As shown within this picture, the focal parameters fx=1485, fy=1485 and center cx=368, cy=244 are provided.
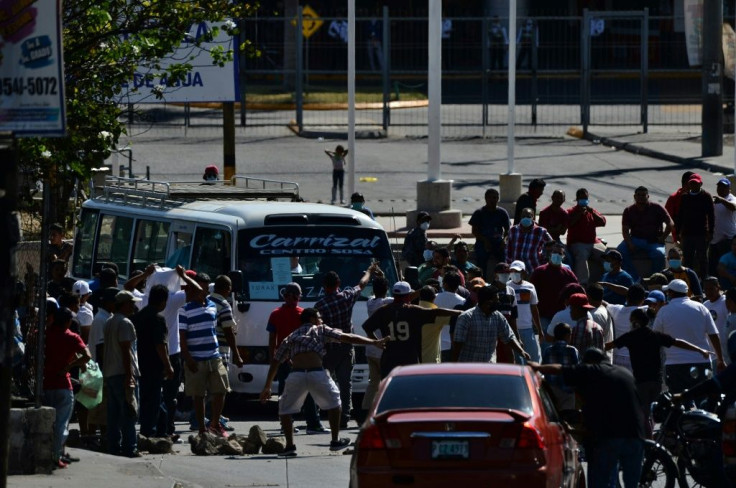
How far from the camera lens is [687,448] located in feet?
39.4

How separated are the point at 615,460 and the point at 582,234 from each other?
32.1 ft

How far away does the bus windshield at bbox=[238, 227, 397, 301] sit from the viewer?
1698 centimetres

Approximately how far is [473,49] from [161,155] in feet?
37.5

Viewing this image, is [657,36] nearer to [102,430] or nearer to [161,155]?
[161,155]

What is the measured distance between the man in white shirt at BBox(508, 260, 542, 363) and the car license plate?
659 cm

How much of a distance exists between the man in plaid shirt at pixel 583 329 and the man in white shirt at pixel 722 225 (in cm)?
685

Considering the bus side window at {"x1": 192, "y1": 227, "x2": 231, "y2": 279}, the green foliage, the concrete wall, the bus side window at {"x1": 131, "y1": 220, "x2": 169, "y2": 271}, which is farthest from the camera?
the bus side window at {"x1": 131, "y1": 220, "x2": 169, "y2": 271}

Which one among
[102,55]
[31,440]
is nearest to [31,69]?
[31,440]

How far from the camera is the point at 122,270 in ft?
63.3

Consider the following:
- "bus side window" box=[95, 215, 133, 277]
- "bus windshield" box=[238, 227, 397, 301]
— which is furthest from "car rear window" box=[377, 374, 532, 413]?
"bus side window" box=[95, 215, 133, 277]

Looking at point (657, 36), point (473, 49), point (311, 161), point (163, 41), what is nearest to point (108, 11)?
point (163, 41)

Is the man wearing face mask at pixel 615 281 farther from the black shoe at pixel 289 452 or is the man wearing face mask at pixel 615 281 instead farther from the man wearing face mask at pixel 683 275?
the black shoe at pixel 289 452

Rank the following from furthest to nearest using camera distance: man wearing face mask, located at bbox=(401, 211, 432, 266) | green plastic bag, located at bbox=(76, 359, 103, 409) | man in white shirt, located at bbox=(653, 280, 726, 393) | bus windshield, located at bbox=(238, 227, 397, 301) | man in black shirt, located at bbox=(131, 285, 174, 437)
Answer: man wearing face mask, located at bbox=(401, 211, 432, 266), bus windshield, located at bbox=(238, 227, 397, 301), man in white shirt, located at bbox=(653, 280, 726, 393), man in black shirt, located at bbox=(131, 285, 174, 437), green plastic bag, located at bbox=(76, 359, 103, 409)

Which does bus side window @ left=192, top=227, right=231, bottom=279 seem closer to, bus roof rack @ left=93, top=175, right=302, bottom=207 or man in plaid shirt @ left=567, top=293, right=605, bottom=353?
bus roof rack @ left=93, top=175, right=302, bottom=207
